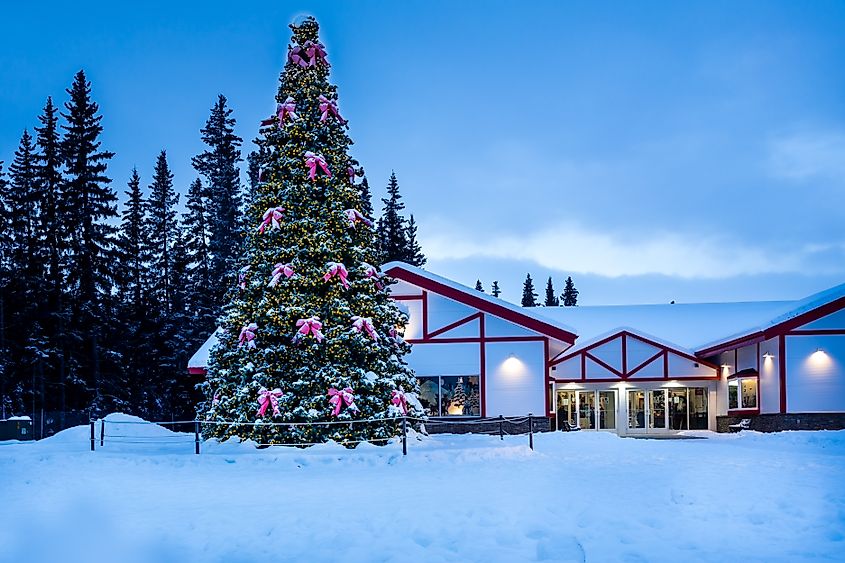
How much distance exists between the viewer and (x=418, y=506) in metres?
11.4

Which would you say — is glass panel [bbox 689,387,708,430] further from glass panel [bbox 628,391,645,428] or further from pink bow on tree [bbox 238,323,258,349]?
pink bow on tree [bbox 238,323,258,349]

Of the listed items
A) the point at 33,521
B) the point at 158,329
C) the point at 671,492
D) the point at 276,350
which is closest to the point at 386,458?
the point at 276,350

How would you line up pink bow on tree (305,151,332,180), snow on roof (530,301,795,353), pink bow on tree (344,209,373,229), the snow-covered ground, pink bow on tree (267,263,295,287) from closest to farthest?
the snow-covered ground, pink bow on tree (267,263,295,287), pink bow on tree (305,151,332,180), pink bow on tree (344,209,373,229), snow on roof (530,301,795,353)

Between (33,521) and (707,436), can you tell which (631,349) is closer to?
(707,436)

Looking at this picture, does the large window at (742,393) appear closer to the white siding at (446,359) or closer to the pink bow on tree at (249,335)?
the white siding at (446,359)

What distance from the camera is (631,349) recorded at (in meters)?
33.9

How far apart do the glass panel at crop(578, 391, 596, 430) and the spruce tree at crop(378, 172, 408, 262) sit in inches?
999

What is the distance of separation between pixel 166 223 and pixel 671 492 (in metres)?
42.1

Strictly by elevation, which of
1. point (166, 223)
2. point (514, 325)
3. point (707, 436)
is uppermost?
point (166, 223)

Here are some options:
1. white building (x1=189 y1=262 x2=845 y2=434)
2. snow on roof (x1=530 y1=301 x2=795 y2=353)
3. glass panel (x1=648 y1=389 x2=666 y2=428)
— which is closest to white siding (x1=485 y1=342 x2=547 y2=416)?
white building (x1=189 y1=262 x2=845 y2=434)

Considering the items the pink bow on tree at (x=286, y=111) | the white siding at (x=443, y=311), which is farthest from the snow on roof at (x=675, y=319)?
the pink bow on tree at (x=286, y=111)

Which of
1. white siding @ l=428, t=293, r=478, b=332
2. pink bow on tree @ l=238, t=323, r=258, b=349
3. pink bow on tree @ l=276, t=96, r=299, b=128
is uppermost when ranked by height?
pink bow on tree @ l=276, t=96, r=299, b=128

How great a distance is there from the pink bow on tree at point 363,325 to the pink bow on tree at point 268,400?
2292 mm

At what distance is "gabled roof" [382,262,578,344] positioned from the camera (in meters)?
28.6
